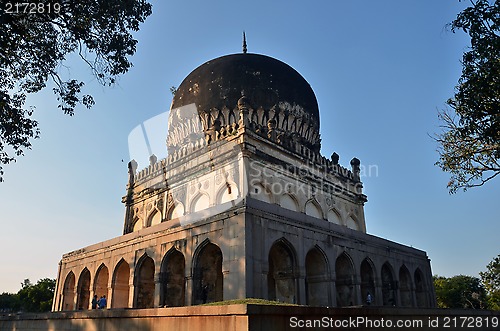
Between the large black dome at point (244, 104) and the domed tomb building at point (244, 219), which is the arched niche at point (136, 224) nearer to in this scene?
the domed tomb building at point (244, 219)

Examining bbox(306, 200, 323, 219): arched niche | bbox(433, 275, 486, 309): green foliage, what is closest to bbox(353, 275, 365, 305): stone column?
bbox(306, 200, 323, 219): arched niche

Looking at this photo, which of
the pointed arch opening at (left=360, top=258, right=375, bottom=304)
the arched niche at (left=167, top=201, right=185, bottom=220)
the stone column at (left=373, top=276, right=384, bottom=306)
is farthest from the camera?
the arched niche at (left=167, top=201, right=185, bottom=220)

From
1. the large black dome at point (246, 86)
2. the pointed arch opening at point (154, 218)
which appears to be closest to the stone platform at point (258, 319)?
the pointed arch opening at point (154, 218)

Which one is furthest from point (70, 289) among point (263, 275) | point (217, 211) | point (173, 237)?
point (263, 275)

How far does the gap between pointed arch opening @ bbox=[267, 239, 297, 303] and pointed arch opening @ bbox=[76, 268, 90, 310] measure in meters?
Result: 8.56

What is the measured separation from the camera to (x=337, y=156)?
2202 centimetres

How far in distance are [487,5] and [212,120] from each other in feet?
41.5

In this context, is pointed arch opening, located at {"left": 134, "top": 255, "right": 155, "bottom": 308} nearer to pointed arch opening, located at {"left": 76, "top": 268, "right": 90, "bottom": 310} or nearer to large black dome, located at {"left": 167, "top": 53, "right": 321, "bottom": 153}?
pointed arch opening, located at {"left": 76, "top": 268, "right": 90, "bottom": 310}

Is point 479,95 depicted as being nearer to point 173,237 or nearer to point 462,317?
point 462,317

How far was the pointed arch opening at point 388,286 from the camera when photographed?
1566cm

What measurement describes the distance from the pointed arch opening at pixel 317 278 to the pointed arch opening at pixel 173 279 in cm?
416

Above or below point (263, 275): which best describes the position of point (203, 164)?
above

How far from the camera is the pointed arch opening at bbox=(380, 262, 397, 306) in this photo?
1566 cm

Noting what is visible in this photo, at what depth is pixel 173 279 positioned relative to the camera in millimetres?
13148
